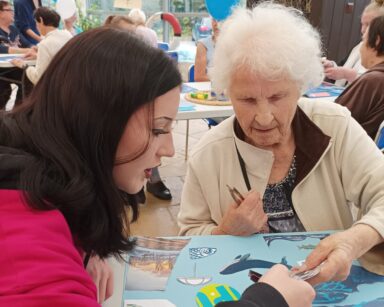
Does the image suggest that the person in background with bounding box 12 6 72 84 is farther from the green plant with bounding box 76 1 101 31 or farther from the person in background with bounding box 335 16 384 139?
the green plant with bounding box 76 1 101 31

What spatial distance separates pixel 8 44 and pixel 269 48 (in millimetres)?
5734

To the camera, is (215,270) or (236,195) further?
(236,195)

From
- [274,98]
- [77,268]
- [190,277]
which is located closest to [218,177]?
[274,98]

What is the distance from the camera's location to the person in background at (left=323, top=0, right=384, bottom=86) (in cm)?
321

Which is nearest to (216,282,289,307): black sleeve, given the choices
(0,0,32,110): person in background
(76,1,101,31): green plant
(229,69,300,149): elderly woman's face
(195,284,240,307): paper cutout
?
(195,284,240,307): paper cutout

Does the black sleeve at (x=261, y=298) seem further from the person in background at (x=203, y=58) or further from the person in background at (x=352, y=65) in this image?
the person in background at (x=203, y=58)

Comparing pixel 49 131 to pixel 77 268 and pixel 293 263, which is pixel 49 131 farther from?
pixel 293 263

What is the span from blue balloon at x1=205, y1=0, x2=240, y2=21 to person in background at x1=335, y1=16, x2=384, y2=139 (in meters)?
1.56

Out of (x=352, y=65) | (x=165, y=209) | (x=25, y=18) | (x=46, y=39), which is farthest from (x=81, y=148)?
(x=25, y=18)

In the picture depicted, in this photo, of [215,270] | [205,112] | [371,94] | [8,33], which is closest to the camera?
[215,270]

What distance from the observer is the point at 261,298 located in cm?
70

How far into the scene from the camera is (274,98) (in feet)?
4.25

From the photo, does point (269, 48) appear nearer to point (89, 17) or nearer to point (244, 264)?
point (244, 264)

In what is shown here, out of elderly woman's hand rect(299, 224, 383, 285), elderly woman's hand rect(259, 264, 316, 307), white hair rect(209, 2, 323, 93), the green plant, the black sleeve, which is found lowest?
elderly woman's hand rect(299, 224, 383, 285)
